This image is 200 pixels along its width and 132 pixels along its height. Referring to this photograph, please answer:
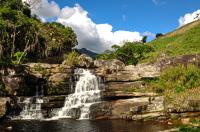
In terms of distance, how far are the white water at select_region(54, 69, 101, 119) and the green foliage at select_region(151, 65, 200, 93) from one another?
925cm

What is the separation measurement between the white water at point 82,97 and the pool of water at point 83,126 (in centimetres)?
473

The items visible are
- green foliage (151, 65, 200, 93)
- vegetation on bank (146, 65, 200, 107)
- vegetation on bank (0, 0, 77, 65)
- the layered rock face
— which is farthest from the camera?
vegetation on bank (0, 0, 77, 65)

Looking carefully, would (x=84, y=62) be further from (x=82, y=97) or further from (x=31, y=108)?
(x=31, y=108)

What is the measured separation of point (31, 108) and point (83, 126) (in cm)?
1325

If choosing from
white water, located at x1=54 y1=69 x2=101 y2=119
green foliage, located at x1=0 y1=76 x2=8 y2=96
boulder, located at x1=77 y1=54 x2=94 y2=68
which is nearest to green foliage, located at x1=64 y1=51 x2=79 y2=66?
boulder, located at x1=77 y1=54 x2=94 y2=68

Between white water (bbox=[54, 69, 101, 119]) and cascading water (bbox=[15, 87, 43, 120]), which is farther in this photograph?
cascading water (bbox=[15, 87, 43, 120])

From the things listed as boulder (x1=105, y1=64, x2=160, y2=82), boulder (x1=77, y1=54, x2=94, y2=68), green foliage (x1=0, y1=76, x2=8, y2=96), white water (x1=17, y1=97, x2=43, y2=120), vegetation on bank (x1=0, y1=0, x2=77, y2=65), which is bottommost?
white water (x1=17, y1=97, x2=43, y2=120)

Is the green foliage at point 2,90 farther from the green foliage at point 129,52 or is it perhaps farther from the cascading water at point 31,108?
the green foliage at point 129,52

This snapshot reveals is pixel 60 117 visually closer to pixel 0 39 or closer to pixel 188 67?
pixel 188 67

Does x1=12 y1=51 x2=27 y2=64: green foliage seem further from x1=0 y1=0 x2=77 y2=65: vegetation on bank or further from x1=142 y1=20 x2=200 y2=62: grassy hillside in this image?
x1=142 y1=20 x2=200 y2=62: grassy hillside

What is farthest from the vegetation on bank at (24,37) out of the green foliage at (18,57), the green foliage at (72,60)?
the green foliage at (72,60)

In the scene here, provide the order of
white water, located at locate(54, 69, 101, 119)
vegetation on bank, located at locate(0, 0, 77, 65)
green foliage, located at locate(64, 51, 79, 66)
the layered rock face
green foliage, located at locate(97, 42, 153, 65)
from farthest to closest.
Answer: green foliage, located at locate(97, 42, 153, 65) → vegetation on bank, located at locate(0, 0, 77, 65) → green foliage, located at locate(64, 51, 79, 66) → white water, located at locate(54, 69, 101, 119) → the layered rock face

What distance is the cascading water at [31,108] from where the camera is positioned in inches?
1948

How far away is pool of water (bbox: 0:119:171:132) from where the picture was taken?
1484 inches
